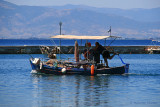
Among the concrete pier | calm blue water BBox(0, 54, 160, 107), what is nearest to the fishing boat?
calm blue water BBox(0, 54, 160, 107)

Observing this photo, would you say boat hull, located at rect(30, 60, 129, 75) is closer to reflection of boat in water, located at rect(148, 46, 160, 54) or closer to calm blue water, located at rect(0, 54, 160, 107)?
calm blue water, located at rect(0, 54, 160, 107)

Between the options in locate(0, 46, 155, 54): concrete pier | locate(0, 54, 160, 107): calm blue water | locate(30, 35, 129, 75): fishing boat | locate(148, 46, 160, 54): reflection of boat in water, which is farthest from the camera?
locate(148, 46, 160, 54): reflection of boat in water

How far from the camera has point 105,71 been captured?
120 feet

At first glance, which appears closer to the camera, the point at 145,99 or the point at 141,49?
the point at 145,99

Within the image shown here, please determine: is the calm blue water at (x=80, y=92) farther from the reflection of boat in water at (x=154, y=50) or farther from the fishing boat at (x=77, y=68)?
the reflection of boat in water at (x=154, y=50)

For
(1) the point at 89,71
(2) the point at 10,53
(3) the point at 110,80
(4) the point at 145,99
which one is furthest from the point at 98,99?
(2) the point at 10,53

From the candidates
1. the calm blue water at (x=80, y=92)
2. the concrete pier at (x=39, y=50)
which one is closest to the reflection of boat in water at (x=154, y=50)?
the concrete pier at (x=39, y=50)

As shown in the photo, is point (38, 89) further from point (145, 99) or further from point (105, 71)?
point (105, 71)

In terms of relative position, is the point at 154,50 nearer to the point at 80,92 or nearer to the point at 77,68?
the point at 77,68

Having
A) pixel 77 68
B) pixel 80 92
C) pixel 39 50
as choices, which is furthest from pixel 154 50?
pixel 80 92

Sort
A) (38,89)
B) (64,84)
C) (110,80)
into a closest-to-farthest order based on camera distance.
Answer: (38,89)
(64,84)
(110,80)

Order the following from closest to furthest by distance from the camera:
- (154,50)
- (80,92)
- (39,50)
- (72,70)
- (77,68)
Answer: (80,92) < (77,68) < (72,70) < (39,50) < (154,50)

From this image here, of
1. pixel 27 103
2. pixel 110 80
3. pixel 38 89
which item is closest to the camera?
pixel 27 103

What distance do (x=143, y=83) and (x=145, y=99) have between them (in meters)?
8.54
